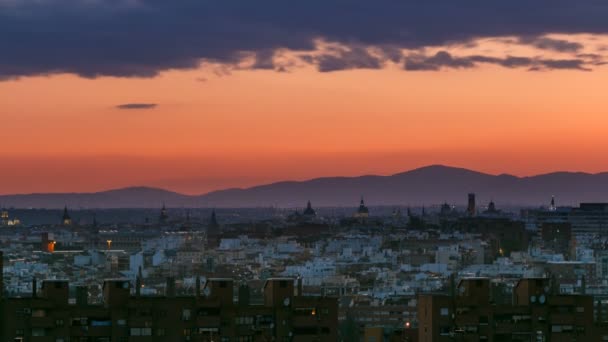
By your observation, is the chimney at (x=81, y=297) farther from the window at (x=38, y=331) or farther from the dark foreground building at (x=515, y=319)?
the dark foreground building at (x=515, y=319)

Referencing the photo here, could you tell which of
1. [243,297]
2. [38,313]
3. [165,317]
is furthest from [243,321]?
[38,313]

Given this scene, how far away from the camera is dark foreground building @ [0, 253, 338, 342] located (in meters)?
54.3

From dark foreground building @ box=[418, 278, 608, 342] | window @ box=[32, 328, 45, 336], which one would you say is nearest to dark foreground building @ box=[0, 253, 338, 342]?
window @ box=[32, 328, 45, 336]

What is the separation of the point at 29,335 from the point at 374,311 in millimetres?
47336

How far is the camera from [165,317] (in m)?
55.0

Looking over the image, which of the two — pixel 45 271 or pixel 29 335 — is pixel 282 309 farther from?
pixel 45 271

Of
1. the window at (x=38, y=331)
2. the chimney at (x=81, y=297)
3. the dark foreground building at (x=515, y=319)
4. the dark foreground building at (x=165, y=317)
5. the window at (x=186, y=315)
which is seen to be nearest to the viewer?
the window at (x=38, y=331)

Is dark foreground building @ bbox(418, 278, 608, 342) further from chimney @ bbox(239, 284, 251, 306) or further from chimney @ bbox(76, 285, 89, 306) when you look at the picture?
chimney @ bbox(76, 285, 89, 306)

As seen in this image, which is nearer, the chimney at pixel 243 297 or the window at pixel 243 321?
the window at pixel 243 321

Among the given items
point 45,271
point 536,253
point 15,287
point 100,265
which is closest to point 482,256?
point 536,253

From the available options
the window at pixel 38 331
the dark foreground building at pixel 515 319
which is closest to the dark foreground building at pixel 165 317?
the window at pixel 38 331

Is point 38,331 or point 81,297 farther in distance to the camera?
point 81,297

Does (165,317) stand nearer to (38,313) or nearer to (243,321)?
(243,321)

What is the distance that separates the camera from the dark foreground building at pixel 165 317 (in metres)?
54.3
